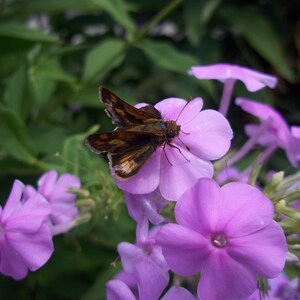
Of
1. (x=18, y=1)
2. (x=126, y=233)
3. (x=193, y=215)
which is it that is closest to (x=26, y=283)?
(x=126, y=233)

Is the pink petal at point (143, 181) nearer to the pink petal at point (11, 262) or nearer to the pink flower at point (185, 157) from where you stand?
the pink flower at point (185, 157)

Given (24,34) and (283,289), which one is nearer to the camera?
(283,289)

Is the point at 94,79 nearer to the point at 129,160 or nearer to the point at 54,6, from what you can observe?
the point at 54,6

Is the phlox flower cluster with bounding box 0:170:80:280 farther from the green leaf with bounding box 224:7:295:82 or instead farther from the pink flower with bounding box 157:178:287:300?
the green leaf with bounding box 224:7:295:82

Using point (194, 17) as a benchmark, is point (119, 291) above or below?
above

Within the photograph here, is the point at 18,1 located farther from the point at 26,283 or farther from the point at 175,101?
the point at 175,101

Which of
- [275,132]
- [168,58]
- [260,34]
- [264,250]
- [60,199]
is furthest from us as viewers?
[260,34]

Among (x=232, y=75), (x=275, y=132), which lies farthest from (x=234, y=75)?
(x=275, y=132)
